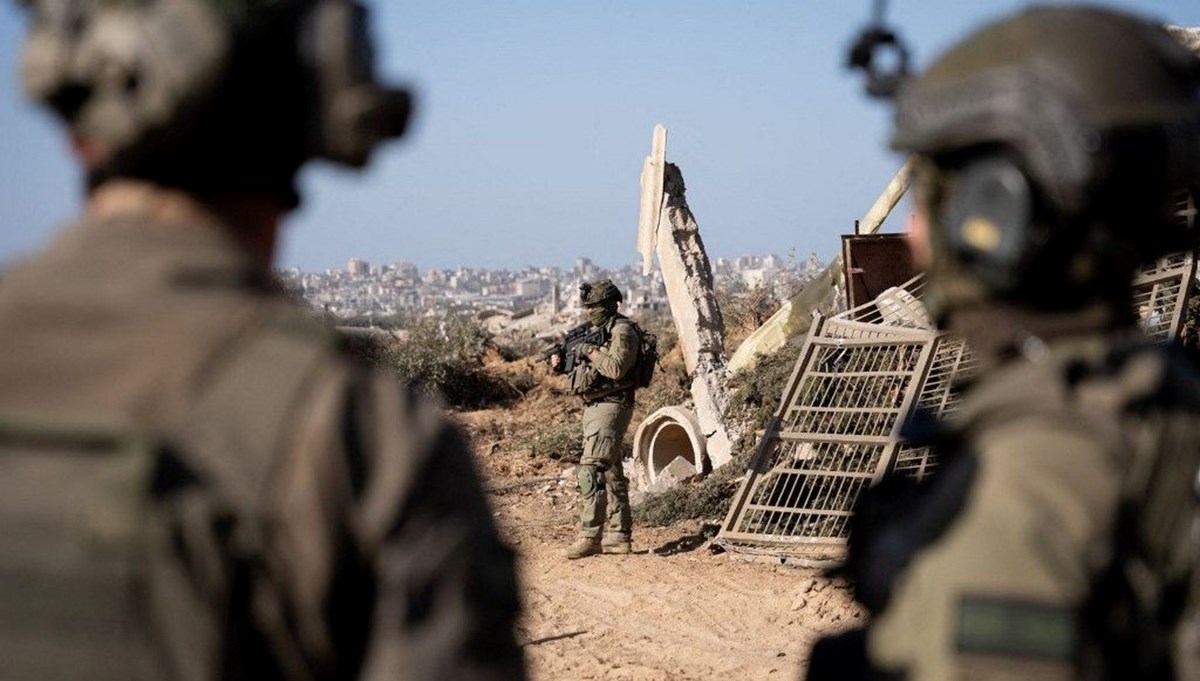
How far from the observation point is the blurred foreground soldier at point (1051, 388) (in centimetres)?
155

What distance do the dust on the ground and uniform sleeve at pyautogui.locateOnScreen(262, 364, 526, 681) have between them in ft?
20.4

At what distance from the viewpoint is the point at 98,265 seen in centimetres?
149

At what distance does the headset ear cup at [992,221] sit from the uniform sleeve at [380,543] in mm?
721

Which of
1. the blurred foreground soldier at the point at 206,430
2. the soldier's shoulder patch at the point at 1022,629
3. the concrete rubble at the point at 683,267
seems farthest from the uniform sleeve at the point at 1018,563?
the concrete rubble at the point at 683,267

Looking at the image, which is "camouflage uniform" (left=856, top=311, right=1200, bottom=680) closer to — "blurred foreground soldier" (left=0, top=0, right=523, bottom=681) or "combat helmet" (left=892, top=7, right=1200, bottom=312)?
"combat helmet" (left=892, top=7, right=1200, bottom=312)

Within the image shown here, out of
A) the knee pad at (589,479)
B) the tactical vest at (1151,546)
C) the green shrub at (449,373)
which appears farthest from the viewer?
the green shrub at (449,373)

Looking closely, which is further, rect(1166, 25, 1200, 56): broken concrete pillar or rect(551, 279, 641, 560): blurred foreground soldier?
rect(1166, 25, 1200, 56): broken concrete pillar

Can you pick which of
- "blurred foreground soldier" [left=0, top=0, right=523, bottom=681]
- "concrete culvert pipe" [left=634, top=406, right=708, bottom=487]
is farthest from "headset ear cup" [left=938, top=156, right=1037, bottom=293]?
"concrete culvert pipe" [left=634, top=406, right=708, bottom=487]

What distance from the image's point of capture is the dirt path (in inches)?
304

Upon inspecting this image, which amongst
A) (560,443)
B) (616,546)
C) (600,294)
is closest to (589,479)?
(616,546)

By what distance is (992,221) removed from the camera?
1699mm

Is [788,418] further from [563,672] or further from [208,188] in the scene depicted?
[208,188]

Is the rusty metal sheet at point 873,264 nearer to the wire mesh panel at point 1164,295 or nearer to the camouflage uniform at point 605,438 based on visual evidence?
the camouflage uniform at point 605,438

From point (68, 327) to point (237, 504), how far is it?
0.27 meters
